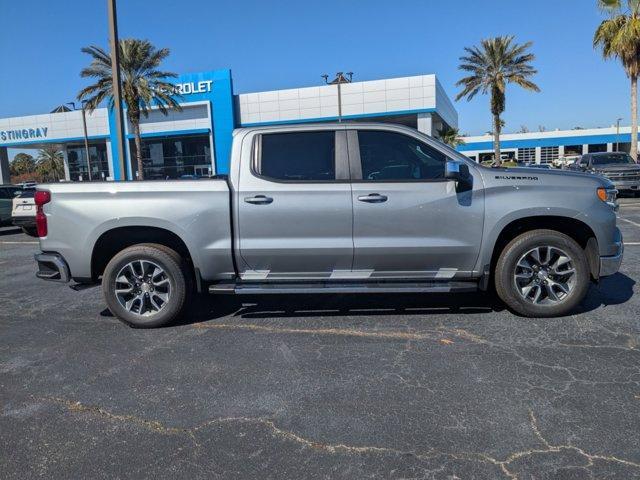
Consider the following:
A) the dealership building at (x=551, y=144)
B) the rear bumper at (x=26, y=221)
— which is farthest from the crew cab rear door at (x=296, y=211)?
the dealership building at (x=551, y=144)

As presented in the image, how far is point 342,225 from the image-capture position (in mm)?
4910

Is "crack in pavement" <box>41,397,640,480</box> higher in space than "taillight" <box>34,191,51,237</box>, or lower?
lower

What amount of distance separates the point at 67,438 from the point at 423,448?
2.13 metres

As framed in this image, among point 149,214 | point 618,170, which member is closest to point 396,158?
point 149,214

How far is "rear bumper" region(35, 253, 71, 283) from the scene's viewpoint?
5.10 metres

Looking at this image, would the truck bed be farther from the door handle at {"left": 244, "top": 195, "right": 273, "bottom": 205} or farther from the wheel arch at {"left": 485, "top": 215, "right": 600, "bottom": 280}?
the wheel arch at {"left": 485, "top": 215, "right": 600, "bottom": 280}

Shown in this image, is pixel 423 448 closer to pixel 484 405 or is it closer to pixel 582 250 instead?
pixel 484 405

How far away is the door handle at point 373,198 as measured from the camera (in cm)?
487

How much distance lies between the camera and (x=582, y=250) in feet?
16.4

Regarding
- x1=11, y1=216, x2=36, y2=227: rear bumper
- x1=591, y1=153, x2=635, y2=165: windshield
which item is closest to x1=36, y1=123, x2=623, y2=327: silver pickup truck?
x1=11, y1=216, x2=36, y2=227: rear bumper

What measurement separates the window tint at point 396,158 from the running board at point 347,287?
105 cm

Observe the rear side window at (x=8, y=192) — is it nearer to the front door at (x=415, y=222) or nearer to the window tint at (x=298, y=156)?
the window tint at (x=298, y=156)

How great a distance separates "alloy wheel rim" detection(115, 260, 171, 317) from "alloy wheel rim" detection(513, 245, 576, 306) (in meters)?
3.50

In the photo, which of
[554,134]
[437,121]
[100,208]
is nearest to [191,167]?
[437,121]
